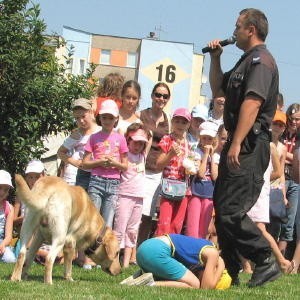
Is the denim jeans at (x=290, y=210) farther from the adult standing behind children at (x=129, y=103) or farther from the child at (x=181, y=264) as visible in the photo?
the child at (x=181, y=264)

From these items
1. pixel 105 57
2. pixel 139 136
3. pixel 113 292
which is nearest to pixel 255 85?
pixel 113 292

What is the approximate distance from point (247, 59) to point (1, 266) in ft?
12.7

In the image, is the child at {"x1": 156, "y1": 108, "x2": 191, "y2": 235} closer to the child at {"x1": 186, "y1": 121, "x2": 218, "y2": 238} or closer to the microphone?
the child at {"x1": 186, "y1": 121, "x2": 218, "y2": 238}

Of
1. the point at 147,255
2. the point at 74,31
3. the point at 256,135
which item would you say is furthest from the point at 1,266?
the point at 74,31

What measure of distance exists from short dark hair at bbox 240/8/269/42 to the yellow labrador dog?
2.37 meters

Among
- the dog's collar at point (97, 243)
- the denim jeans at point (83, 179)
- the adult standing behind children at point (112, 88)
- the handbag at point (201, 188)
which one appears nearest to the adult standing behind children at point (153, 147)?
the adult standing behind children at point (112, 88)

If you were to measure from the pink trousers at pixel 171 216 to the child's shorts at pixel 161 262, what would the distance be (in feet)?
7.51

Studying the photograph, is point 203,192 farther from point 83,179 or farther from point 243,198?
point 243,198

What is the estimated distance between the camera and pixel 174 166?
405 inches

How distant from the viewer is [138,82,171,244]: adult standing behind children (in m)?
10.6

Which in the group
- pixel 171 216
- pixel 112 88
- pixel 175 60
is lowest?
pixel 171 216

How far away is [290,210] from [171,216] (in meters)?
2.28

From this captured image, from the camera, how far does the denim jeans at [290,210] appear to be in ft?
37.3

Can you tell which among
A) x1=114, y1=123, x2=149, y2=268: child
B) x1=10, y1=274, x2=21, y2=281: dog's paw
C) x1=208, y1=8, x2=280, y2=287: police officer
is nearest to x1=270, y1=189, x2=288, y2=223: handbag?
x1=114, y1=123, x2=149, y2=268: child
